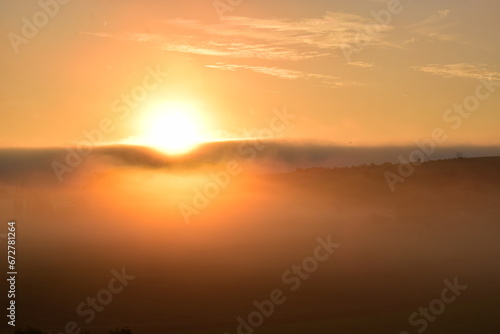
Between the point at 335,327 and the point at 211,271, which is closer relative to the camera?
the point at 335,327

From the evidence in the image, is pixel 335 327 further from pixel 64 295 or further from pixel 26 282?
pixel 26 282

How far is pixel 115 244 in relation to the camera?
296ft

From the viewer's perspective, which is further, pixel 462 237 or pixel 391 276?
pixel 462 237

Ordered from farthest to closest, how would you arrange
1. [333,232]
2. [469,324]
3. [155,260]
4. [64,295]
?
[333,232] < [155,260] < [64,295] < [469,324]

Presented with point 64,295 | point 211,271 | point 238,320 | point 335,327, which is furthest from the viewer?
point 211,271

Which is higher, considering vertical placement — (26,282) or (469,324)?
(26,282)

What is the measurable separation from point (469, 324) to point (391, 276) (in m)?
29.7

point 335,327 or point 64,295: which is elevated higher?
point 64,295

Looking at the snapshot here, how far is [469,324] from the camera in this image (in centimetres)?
4284

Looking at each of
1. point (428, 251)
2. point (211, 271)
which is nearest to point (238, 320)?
point (211, 271)

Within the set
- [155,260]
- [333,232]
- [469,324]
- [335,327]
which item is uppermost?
[333,232]

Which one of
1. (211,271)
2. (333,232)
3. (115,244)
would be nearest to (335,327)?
(211,271)

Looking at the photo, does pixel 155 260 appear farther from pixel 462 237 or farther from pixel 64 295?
pixel 462 237

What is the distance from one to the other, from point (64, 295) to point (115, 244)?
32995 millimetres
